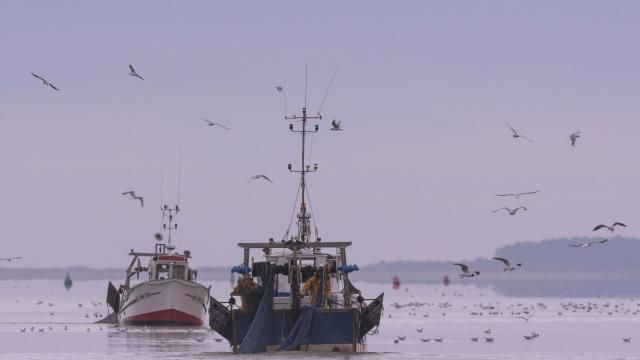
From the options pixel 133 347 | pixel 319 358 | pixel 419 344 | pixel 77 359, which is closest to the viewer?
pixel 319 358

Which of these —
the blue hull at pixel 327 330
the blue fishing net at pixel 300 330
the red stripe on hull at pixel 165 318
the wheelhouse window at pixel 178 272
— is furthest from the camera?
the wheelhouse window at pixel 178 272

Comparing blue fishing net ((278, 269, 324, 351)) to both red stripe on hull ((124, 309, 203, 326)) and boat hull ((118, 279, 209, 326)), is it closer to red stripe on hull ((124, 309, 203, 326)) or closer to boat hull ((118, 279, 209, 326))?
boat hull ((118, 279, 209, 326))

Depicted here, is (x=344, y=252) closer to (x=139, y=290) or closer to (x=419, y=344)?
(x=419, y=344)

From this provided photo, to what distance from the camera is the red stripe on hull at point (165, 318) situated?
86.9 metres

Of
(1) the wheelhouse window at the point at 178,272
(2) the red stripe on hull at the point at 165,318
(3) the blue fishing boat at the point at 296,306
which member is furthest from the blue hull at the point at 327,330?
(1) the wheelhouse window at the point at 178,272

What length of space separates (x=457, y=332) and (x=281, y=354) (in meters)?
33.6

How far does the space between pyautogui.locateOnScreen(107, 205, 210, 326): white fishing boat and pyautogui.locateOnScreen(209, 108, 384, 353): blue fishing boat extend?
25.4 metres

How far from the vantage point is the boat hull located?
8694cm

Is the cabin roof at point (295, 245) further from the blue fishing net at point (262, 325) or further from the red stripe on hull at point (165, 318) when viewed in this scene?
the red stripe on hull at point (165, 318)

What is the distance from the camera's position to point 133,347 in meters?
68.4

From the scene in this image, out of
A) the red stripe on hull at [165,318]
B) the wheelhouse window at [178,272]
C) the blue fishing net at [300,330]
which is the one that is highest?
the wheelhouse window at [178,272]

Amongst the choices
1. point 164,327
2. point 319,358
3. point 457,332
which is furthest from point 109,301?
point 319,358

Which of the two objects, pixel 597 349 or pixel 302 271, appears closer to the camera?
pixel 302 271

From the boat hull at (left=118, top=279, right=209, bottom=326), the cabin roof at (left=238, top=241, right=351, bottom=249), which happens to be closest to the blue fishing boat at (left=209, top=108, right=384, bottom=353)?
the cabin roof at (left=238, top=241, right=351, bottom=249)
